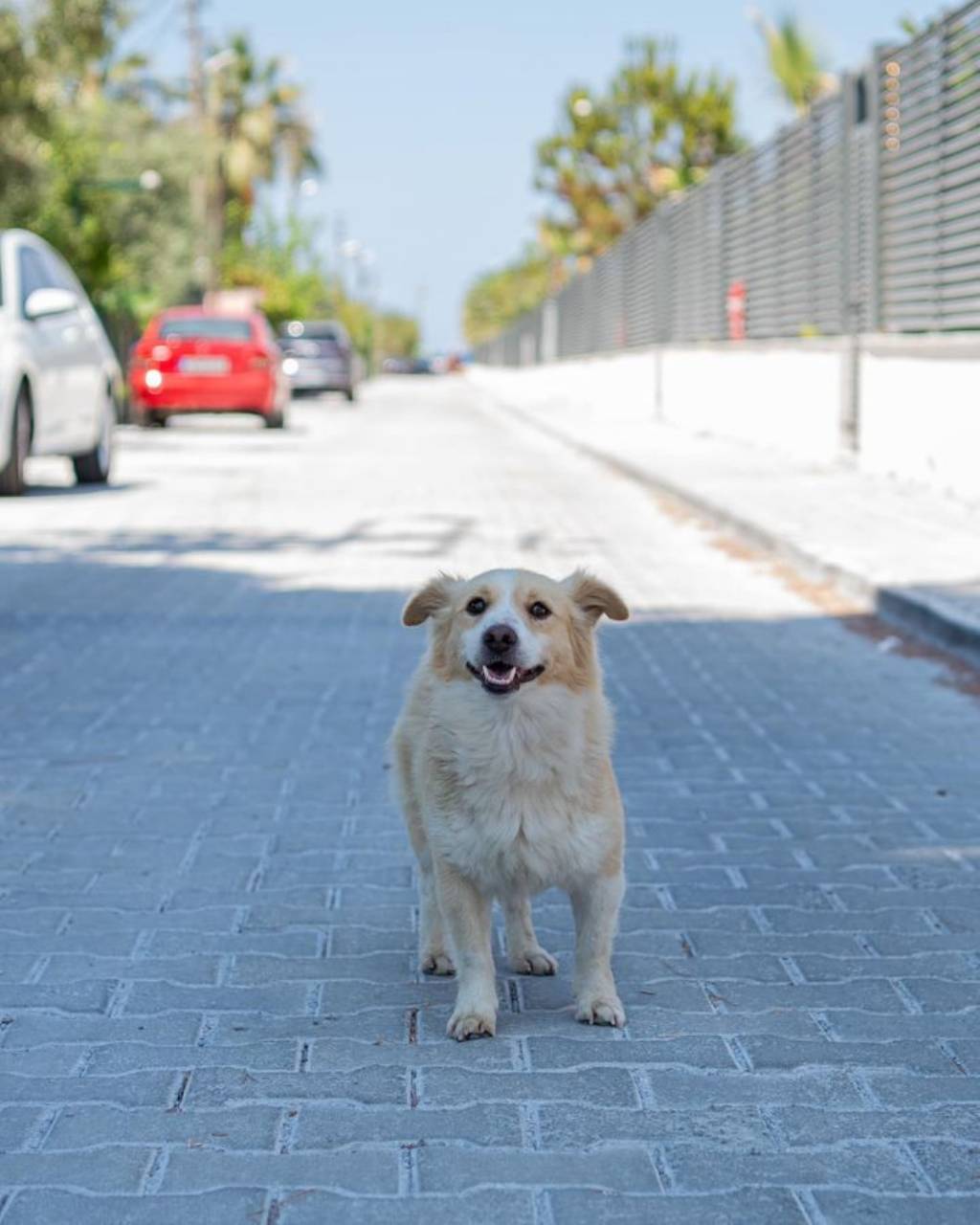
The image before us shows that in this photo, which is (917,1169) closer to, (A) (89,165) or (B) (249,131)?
(A) (89,165)

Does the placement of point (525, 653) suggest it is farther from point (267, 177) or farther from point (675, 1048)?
point (267, 177)

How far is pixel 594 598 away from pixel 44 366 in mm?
13668

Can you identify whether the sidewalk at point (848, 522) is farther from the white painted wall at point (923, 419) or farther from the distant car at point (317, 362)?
the distant car at point (317, 362)

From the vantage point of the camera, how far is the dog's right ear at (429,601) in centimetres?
484

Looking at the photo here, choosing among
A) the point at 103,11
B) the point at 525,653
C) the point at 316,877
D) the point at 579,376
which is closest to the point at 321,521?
the point at 316,877

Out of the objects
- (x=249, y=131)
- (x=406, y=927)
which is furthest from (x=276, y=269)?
(x=406, y=927)

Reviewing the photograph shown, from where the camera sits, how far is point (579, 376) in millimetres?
50281

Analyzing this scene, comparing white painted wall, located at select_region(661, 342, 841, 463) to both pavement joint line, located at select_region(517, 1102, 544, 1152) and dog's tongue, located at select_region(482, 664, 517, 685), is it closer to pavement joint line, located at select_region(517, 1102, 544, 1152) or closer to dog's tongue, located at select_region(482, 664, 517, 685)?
dog's tongue, located at select_region(482, 664, 517, 685)

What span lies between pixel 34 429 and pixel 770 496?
6179 millimetres

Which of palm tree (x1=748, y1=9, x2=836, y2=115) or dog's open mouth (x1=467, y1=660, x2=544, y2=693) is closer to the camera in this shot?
dog's open mouth (x1=467, y1=660, x2=544, y2=693)

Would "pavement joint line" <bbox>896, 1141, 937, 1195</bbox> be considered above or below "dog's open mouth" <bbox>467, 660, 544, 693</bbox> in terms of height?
below

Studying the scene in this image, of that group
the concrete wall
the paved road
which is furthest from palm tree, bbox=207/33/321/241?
the paved road

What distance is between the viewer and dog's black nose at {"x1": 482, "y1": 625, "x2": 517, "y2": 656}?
4520 mm

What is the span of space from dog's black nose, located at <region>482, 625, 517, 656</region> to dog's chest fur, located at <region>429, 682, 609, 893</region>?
0.54 ft
